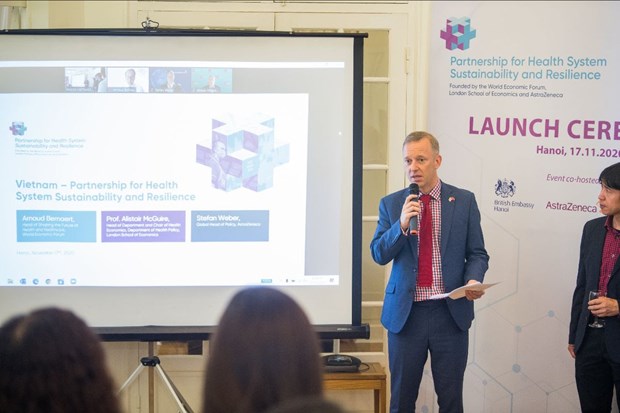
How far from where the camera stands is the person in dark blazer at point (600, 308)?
151 inches

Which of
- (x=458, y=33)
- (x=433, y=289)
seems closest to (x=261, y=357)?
(x=433, y=289)

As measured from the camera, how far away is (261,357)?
1.51 metres

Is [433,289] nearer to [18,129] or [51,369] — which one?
[18,129]

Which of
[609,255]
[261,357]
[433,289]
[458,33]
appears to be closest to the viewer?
[261,357]

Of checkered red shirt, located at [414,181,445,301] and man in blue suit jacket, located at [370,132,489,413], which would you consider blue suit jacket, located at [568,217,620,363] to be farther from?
checkered red shirt, located at [414,181,445,301]

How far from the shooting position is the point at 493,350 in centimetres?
443

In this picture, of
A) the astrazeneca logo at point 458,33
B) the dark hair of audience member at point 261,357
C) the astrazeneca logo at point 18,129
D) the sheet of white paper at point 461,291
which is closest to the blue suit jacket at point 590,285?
the sheet of white paper at point 461,291

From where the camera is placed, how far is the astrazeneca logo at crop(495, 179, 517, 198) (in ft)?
14.4

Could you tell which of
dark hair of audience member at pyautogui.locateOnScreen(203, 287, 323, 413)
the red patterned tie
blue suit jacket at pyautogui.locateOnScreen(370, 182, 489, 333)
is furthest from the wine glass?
dark hair of audience member at pyautogui.locateOnScreen(203, 287, 323, 413)

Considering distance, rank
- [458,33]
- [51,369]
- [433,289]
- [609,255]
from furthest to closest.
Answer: [458,33] < [609,255] < [433,289] < [51,369]

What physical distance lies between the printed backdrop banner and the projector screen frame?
715 millimetres

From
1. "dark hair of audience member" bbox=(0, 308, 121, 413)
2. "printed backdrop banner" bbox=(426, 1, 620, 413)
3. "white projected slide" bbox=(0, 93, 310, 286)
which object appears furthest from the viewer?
"printed backdrop banner" bbox=(426, 1, 620, 413)

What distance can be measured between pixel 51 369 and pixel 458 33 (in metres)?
3.59

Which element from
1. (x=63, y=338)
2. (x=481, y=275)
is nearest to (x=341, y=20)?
(x=481, y=275)
